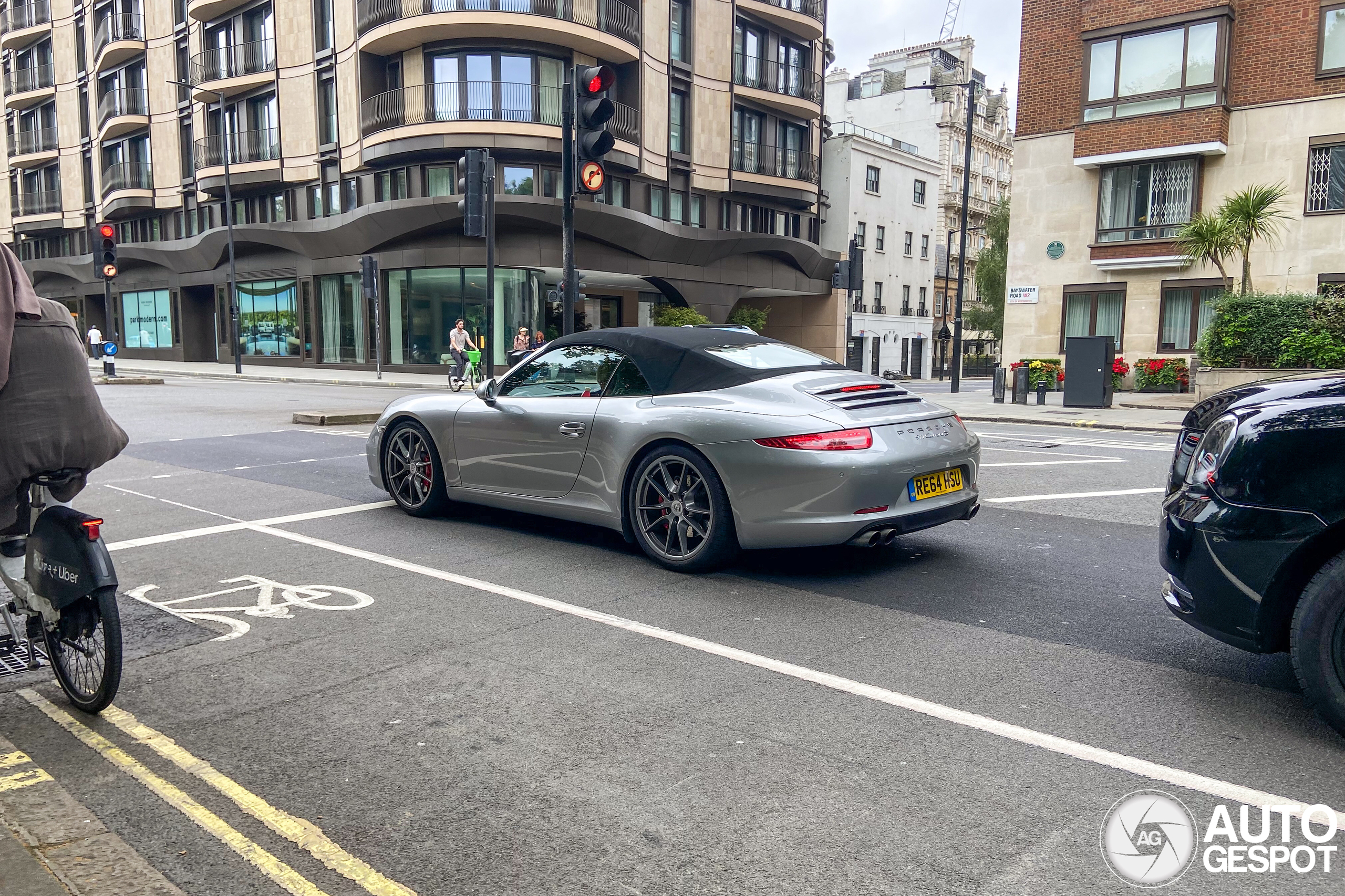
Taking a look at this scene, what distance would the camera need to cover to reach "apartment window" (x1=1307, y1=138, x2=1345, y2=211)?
24203 mm

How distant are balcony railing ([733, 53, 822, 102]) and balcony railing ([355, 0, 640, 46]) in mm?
7597

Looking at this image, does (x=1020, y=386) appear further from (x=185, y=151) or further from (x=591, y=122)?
(x=185, y=151)

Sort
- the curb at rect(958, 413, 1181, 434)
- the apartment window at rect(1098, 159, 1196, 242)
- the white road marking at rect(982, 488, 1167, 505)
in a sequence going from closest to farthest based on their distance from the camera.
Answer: the white road marking at rect(982, 488, 1167, 505)
the curb at rect(958, 413, 1181, 434)
the apartment window at rect(1098, 159, 1196, 242)

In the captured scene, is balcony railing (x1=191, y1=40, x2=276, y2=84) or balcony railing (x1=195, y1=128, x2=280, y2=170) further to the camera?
balcony railing (x1=195, y1=128, x2=280, y2=170)

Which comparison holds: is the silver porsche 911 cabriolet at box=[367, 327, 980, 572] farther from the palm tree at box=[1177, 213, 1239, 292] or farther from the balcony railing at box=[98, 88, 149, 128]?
the balcony railing at box=[98, 88, 149, 128]

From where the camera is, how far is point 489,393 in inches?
265

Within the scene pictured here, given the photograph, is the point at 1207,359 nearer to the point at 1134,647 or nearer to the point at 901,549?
the point at 901,549

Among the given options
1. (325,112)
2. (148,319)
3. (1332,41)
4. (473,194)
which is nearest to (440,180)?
(325,112)

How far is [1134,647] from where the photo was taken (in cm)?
424

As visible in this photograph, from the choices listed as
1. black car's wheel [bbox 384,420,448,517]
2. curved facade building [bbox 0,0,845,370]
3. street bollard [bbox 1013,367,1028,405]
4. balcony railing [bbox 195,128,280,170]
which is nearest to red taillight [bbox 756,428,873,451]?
black car's wheel [bbox 384,420,448,517]

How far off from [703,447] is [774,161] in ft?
130

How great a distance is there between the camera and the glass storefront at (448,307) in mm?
34375

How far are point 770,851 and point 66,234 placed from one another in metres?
64.1

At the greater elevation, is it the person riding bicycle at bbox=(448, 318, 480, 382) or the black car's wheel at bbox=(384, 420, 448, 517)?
the person riding bicycle at bbox=(448, 318, 480, 382)
